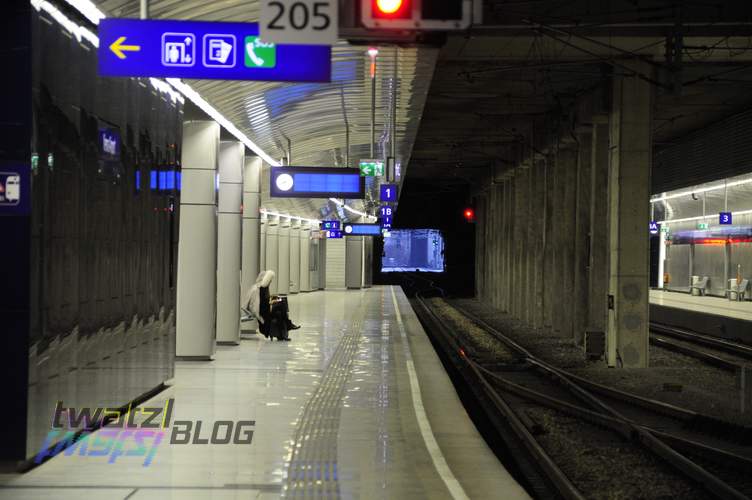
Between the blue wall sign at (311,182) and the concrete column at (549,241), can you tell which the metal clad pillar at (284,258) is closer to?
the concrete column at (549,241)

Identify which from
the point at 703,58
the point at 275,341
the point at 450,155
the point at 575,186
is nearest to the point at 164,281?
the point at 275,341

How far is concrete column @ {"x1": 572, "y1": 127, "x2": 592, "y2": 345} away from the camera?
23469 mm

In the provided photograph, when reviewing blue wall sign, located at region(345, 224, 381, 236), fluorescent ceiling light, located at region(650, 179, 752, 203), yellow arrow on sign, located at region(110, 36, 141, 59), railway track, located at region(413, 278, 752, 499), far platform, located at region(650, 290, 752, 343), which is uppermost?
fluorescent ceiling light, located at region(650, 179, 752, 203)

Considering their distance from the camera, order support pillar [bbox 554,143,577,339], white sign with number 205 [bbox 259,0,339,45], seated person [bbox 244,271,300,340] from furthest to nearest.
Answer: support pillar [bbox 554,143,577,339] → seated person [bbox 244,271,300,340] → white sign with number 205 [bbox 259,0,339,45]

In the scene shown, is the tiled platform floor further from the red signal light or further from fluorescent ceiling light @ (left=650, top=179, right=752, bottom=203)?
the red signal light

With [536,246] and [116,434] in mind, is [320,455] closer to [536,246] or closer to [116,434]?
[116,434]

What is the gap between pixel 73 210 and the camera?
8172mm

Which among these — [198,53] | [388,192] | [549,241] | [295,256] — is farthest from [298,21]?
[295,256]

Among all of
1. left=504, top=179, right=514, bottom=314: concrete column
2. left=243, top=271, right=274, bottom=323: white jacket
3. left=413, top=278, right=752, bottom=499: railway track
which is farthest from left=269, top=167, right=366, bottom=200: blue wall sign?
left=504, top=179, right=514, bottom=314: concrete column

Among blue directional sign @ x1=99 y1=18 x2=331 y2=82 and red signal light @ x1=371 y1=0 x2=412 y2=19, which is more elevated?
blue directional sign @ x1=99 y1=18 x2=331 y2=82

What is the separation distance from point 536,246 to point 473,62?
1184 cm

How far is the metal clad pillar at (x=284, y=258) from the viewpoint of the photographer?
3984 centimetres

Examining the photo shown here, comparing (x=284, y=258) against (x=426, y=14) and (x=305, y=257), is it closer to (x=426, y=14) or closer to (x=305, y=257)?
(x=305, y=257)

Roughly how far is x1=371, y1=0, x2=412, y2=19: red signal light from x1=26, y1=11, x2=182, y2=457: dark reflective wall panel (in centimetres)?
316
